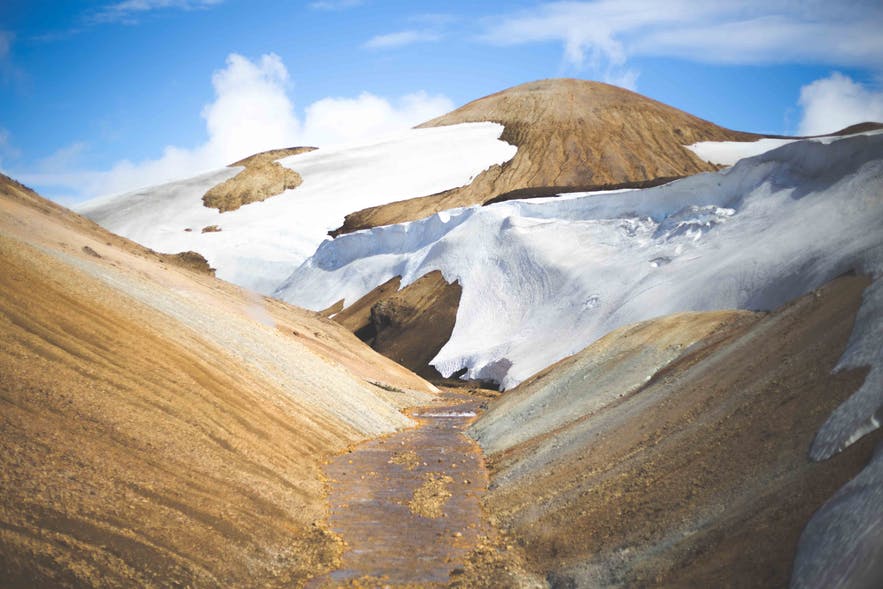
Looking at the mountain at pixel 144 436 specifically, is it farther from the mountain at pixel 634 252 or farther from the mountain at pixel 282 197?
the mountain at pixel 282 197

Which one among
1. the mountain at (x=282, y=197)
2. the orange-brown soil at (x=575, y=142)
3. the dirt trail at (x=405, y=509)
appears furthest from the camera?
the mountain at (x=282, y=197)

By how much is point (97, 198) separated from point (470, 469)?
13220 cm

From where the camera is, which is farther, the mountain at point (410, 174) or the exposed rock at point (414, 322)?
the mountain at point (410, 174)

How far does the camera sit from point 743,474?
524 inches

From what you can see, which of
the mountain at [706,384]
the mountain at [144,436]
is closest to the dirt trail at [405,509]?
the mountain at [144,436]

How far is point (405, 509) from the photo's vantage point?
19531 mm

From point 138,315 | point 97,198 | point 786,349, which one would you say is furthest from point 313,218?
point 786,349

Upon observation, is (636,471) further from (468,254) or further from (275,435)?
(468,254)

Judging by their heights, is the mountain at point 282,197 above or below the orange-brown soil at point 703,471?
above

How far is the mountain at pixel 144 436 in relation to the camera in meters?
11.9

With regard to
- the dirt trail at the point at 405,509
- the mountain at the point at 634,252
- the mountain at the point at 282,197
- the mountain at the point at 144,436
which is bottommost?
the dirt trail at the point at 405,509

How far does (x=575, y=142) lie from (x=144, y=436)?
4232 inches

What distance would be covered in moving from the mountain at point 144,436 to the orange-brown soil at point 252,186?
99680 millimetres

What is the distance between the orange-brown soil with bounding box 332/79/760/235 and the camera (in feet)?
361
